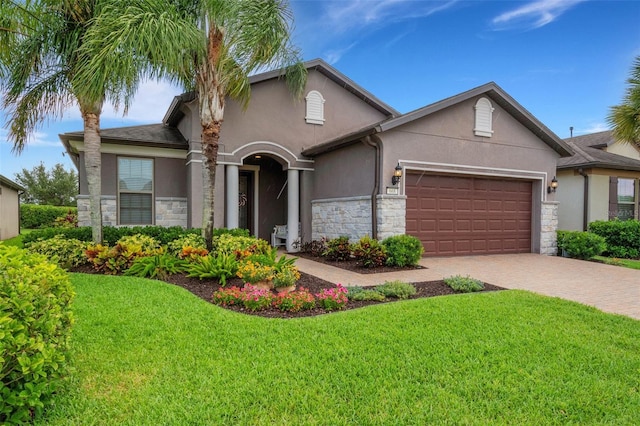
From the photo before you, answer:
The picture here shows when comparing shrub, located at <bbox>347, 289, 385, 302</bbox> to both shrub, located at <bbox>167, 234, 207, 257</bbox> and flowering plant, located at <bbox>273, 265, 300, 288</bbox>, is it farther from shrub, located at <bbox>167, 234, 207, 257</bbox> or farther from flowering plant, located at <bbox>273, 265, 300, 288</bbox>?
shrub, located at <bbox>167, 234, 207, 257</bbox>

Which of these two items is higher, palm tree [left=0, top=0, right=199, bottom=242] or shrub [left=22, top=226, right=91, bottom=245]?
palm tree [left=0, top=0, right=199, bottom=242]

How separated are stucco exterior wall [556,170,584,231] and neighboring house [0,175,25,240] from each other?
2434 cm

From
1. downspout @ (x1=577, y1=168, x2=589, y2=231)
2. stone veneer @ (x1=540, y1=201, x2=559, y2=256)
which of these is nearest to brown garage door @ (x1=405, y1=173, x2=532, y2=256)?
stone veneer @ (x1=540, y1=201, x2=559, y2=256)

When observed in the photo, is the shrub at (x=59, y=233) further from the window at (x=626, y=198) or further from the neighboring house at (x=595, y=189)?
the window at (x=626, y=198)

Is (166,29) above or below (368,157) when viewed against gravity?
above

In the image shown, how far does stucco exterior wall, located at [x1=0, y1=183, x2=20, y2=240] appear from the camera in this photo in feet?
58.7

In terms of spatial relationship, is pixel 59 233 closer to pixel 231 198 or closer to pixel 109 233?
pixel 109 233

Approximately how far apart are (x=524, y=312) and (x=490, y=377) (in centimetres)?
236

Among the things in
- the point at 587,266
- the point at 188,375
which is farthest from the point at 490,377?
the point at 587,266

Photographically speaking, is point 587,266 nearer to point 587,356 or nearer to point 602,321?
point 602,321

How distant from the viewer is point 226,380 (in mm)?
3191

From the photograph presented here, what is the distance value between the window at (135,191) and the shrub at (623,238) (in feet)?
50.3

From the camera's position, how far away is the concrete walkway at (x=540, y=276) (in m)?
6.56

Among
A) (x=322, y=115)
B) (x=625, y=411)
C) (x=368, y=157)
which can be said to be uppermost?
(x=322, y=115)
